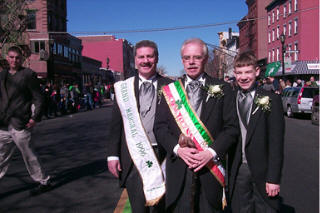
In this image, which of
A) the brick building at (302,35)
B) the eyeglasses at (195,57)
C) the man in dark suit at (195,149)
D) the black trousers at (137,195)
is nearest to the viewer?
the man in dark suit at (195,149)

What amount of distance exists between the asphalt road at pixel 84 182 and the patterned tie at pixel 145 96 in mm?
382

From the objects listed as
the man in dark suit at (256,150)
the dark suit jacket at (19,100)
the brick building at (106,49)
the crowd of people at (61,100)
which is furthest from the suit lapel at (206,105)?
the brick building at (106,49)

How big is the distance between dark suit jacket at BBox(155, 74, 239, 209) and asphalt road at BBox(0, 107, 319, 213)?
2.37ft

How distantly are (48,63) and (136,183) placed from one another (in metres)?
34.9

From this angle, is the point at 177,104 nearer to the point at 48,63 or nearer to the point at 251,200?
the point at 251,200

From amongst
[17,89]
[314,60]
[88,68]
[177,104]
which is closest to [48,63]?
[88,68]

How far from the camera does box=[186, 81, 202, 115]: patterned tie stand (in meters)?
2.48

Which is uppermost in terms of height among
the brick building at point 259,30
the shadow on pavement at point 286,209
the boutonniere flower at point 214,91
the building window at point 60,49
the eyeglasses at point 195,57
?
the brick building at point 259,30

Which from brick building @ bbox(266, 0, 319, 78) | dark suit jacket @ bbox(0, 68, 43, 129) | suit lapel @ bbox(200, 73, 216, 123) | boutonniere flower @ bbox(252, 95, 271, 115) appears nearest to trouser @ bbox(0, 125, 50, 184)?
dark suit jacket @ bbox(0, 68, 43, 129)

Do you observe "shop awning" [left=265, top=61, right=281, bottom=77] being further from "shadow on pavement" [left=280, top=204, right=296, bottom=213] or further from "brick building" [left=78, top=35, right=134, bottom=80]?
"shadow on pavement" [left=280, top=204, right=296, bottom=213]

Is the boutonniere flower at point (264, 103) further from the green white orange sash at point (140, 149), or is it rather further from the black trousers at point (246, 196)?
the green white orange sash at point (140, 149)

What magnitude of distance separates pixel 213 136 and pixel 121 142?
91 centimetres

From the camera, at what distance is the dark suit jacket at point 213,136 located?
2344 millimetres

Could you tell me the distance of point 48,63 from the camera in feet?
116
